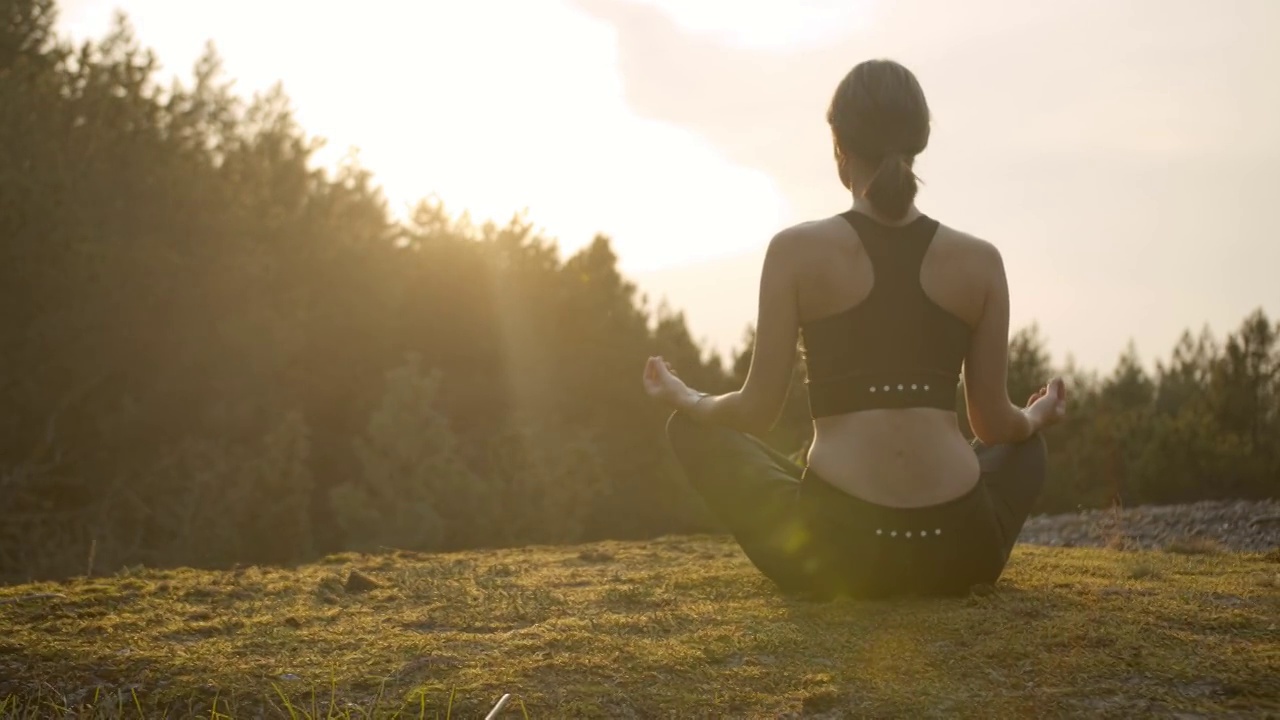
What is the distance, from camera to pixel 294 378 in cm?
1516

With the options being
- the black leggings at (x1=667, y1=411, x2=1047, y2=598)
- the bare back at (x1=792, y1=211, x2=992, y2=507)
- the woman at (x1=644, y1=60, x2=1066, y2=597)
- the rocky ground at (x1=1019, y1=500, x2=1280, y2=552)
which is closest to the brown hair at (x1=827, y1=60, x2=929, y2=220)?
the woman at (x1=644, y1=60, x2=1066, y2=597)

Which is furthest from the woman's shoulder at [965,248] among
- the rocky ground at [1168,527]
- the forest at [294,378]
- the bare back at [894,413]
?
the forest at [294,378]

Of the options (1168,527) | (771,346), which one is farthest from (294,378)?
(771,346)

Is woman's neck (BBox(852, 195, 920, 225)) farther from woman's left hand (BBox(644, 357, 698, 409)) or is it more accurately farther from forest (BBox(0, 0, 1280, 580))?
forest (BBox(0, 0, 1280, 580))

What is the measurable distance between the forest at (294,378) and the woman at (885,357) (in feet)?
23.9

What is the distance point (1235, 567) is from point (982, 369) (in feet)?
6.02

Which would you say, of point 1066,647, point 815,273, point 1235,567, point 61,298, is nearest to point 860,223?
point 815,273

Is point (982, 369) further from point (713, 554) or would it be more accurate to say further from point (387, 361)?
point (387, 361)

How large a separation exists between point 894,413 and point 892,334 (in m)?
0.24

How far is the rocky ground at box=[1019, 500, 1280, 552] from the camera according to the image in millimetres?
6297

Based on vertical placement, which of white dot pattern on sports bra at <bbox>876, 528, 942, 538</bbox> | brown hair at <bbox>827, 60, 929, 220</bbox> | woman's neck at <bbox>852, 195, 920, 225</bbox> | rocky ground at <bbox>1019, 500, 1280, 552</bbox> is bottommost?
rocky ground at <bbox>1019, 500, 1280, 552</bbox>

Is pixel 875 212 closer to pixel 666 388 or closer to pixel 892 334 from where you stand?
pixel 892 334

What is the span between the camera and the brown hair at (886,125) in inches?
130

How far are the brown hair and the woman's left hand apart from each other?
0.98 metres
